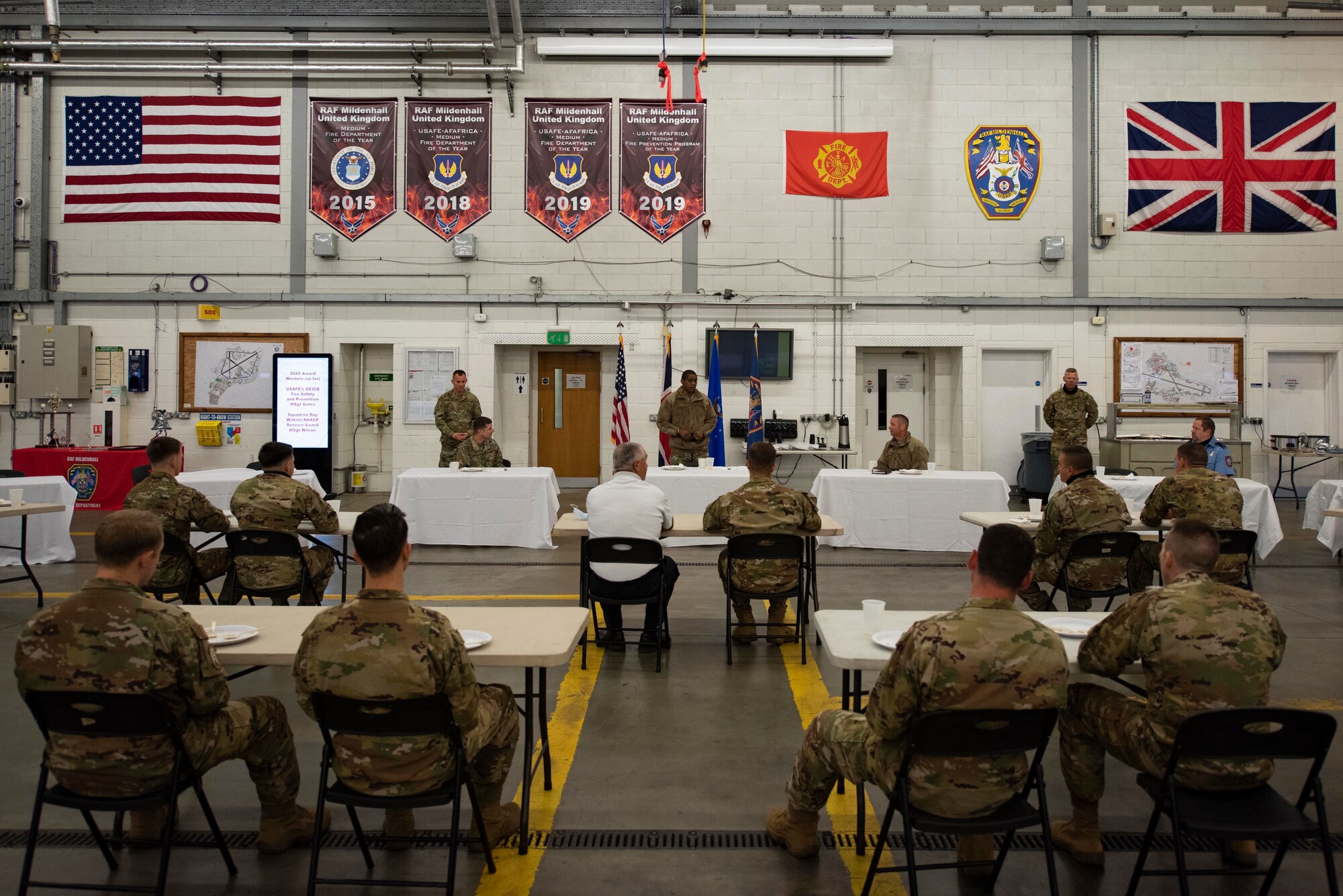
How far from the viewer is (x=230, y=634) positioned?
2723mm

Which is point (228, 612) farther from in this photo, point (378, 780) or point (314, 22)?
point (314, 22)

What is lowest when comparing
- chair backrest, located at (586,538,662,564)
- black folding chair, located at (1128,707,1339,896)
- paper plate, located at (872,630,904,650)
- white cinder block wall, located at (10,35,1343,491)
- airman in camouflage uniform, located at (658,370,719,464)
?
black folding chair, located at (1128,707,1339,896)

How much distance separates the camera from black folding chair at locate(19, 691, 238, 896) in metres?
2.13

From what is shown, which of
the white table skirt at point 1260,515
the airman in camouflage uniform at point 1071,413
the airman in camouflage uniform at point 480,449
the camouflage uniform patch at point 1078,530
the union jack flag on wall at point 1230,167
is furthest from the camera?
the union jack flag on wall at point 1230,167

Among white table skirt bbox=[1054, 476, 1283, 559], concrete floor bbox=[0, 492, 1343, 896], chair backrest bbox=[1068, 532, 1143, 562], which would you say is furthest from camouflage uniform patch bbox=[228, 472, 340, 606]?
white table skirt bbox=[1054, 476, 1283, 559]

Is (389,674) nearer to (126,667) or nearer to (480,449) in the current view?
(126,667)

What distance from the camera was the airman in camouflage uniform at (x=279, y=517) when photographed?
179 inches

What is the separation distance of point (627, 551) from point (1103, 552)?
249 cm

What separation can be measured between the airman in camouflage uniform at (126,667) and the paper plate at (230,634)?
271 millimetres

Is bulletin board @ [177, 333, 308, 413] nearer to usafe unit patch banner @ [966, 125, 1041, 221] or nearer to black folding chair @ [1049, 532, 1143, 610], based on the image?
usafe unit patch banner @ [966, 125, 1041, 221]

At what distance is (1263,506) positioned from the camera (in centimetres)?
716

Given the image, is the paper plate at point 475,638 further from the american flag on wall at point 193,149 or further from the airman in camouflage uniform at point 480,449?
the american flag on wall at point 193,149

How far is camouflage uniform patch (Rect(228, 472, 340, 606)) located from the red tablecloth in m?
6.90

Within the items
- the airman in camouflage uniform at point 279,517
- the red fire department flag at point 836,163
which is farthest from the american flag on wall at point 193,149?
the airman in camouflage uniform at point 279,517
